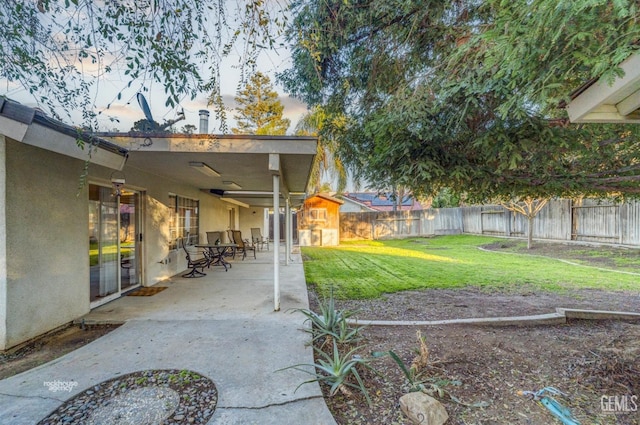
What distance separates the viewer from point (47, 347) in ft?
11.6

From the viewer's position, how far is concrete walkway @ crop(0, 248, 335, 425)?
92.7 inches

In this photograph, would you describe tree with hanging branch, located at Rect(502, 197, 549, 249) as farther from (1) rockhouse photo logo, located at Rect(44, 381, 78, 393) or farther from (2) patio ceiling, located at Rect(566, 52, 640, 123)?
(1) rockhouse photo logo, located at Rect(44, 381, 78, 393)

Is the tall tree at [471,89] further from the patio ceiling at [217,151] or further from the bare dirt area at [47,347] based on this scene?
the bare dirt area at [47,347]

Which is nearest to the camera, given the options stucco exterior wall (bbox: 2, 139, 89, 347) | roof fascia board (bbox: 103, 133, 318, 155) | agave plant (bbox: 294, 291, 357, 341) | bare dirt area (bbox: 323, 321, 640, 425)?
bare dirt area (bbox: 323, 321, 640, 425)

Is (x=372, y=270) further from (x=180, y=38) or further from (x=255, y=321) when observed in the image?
(x=180, y=38)

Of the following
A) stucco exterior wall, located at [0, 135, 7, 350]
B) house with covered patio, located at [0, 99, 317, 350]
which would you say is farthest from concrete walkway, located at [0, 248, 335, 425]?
stucco exterior wall, located at [0, 135, 7, 350]

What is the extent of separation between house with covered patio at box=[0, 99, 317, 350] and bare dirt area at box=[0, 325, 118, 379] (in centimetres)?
12

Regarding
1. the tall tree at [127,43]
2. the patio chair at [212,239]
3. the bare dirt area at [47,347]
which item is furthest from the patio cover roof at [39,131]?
the patio chair at [212,239]

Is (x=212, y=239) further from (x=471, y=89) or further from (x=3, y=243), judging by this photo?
(x=471, y=89)

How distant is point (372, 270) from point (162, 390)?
6.88 meters

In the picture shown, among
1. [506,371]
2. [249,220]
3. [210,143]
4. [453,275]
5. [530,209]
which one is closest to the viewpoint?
[506,371]

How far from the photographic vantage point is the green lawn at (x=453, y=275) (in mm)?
6555

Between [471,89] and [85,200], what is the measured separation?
5421mm

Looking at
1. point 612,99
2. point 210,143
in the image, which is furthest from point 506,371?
point 210,143
